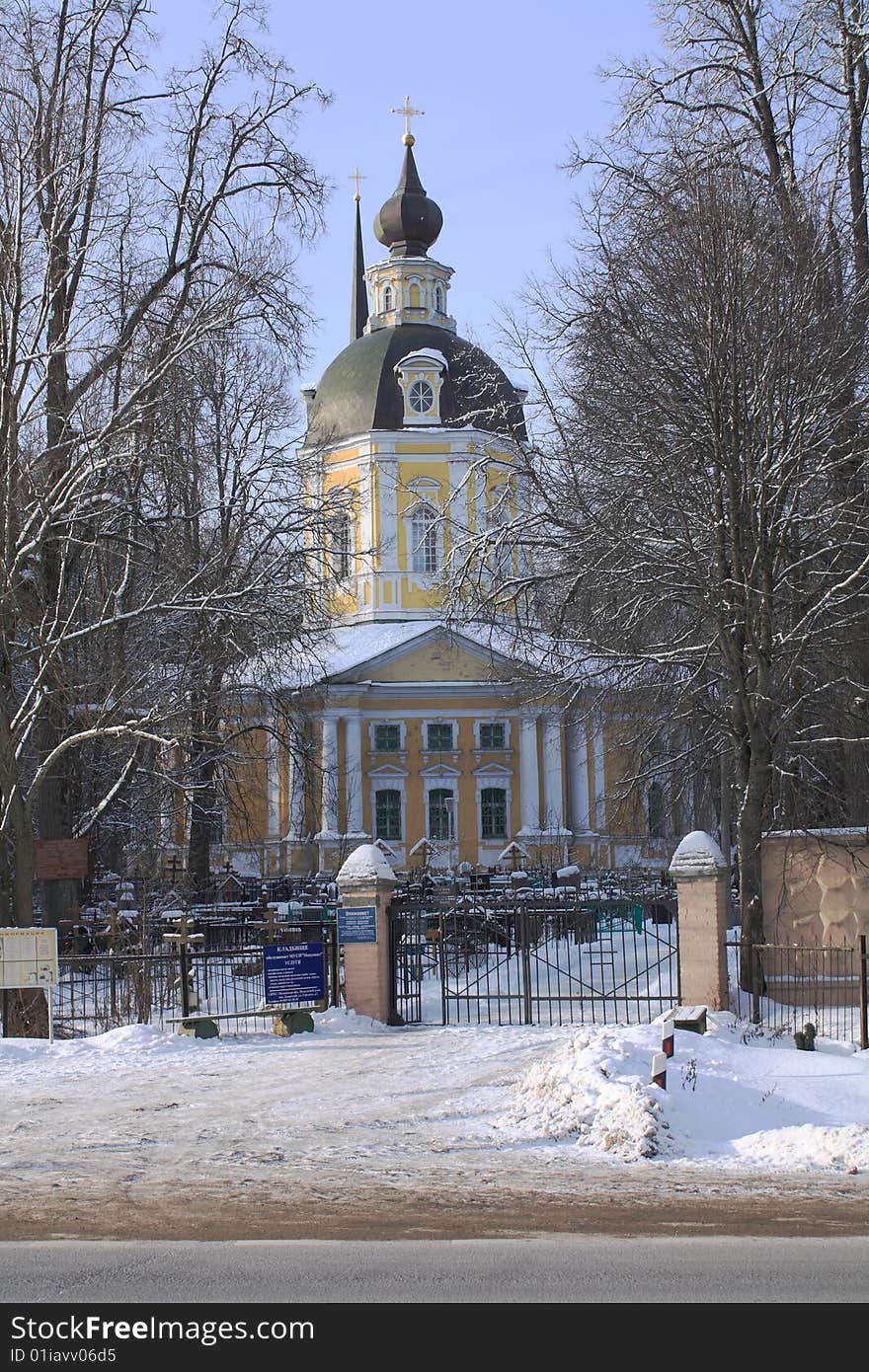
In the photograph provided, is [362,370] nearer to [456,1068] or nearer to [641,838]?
[641,838]

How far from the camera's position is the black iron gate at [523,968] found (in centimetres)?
1738

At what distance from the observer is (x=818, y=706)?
20328mm

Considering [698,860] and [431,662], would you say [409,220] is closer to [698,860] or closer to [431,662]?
[431,662]

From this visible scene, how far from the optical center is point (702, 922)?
16.7 m

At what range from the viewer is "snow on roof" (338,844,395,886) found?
55.3ft

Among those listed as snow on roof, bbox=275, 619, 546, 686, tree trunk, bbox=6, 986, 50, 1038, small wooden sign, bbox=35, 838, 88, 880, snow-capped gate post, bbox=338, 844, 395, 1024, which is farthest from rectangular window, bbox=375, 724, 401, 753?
tree trunk, bbox=6, 986, 50, 1038

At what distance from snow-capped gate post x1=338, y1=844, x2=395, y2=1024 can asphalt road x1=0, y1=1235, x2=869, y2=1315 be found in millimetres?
8814

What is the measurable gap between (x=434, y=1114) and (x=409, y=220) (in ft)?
165

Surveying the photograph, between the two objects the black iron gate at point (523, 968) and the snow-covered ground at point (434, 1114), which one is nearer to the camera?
the snow-covered ground at point (434, 1114)

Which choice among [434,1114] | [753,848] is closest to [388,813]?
[753,848]

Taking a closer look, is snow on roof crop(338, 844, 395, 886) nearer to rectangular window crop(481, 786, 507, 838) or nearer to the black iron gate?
the black iron gate

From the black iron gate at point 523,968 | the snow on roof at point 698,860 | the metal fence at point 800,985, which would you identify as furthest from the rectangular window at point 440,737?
the snow on roof at point 698,860

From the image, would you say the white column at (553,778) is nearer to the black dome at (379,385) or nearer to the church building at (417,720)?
the church building at (417,720)

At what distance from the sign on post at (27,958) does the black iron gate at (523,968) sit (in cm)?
367
